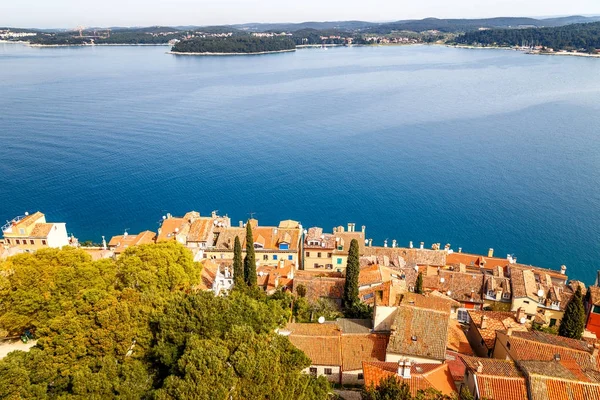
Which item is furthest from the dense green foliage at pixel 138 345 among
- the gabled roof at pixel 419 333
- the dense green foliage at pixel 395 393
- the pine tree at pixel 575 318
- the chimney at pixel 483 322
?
A: the pine tree at pixel 575 318

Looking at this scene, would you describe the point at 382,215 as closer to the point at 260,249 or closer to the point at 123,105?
the point at 260,249

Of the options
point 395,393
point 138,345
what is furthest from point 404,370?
point 138,345

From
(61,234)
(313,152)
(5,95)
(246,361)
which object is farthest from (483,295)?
(5,95)

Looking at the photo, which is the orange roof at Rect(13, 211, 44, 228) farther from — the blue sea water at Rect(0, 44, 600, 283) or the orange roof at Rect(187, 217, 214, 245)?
the orange roof at Rect(187, 217, 214, 245)

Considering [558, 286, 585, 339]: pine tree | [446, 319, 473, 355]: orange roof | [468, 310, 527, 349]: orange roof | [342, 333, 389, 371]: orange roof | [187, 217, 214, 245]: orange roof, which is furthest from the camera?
[187, 217, 214, 245]: orange roof

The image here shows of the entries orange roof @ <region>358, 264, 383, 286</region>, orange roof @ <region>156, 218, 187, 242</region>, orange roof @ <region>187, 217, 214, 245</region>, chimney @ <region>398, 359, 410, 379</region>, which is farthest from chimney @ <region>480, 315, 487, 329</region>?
orange roof @ <region>156, 218, 187, 242</region>

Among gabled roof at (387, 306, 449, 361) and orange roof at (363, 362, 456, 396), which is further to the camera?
gabled roof at (387, 306, 449, 361)

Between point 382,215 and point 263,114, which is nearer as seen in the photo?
point 382,215
